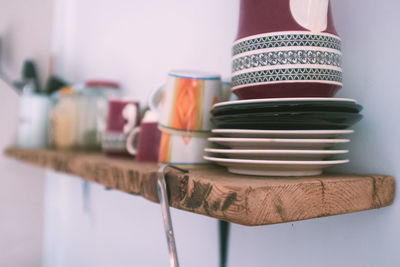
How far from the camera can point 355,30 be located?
1.74ft

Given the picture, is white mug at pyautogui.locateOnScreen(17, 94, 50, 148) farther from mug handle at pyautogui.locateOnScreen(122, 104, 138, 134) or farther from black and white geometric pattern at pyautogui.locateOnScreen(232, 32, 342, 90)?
black and white geometric pattern at pyautogui.locateOnScreen(232, 32, 342, 90)

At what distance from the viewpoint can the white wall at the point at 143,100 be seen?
0.49 m

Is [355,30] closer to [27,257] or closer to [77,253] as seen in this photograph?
[77,253]

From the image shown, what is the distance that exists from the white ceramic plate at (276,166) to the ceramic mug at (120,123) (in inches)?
15.8

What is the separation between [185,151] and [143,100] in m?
0.55

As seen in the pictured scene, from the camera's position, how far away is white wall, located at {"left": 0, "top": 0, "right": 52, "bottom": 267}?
1.49 meters

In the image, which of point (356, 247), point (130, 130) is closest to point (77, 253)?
point (130, 130)

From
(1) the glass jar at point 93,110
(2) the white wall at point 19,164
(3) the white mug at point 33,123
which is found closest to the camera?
(1) the glass jar at point 93,110

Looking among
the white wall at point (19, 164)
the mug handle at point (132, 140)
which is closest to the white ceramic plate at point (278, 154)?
the mug handle at point (132, 140)

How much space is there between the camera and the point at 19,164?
152 cm

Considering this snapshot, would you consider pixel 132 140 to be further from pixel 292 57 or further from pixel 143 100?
pixel 292 57

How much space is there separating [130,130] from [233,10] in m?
0.35

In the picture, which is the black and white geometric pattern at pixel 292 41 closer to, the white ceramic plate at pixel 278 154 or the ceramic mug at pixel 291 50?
the ceramic mug at pixel 291 50

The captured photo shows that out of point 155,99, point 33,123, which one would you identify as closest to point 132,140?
point 155,99
